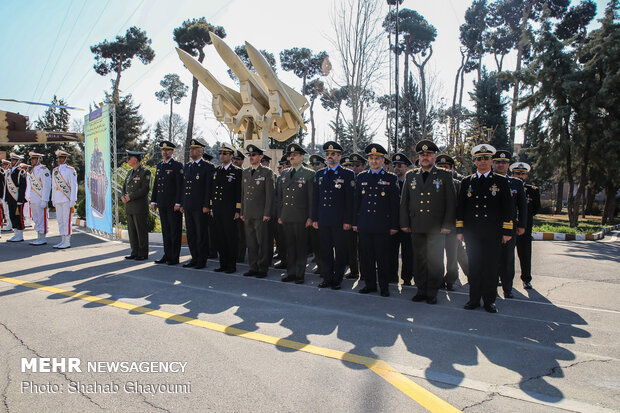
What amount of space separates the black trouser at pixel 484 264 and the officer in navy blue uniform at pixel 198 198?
4.39 m

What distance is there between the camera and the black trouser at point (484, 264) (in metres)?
4.86

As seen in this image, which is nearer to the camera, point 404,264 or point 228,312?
point 228,312

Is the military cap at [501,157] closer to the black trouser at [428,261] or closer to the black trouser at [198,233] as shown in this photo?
the black trouser at [428,261]

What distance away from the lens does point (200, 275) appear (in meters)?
6.71

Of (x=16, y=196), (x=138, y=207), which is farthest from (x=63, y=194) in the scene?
(x=138, y=207)

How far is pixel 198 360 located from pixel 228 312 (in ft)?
4.48

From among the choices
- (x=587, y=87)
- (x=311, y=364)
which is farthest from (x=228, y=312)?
(x=587, y=87)

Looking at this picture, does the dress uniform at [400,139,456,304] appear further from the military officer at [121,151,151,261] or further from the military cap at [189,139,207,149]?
the military officer at [121,151,151,261]

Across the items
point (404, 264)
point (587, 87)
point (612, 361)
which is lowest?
point (612, 361)

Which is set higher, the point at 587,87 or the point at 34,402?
the point at 587,87

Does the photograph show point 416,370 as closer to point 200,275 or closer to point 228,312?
point 228,312

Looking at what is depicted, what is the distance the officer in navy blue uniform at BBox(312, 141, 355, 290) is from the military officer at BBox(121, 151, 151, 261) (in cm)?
375

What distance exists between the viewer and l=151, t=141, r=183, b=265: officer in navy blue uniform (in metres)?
7.59

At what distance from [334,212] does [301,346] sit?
262cm
